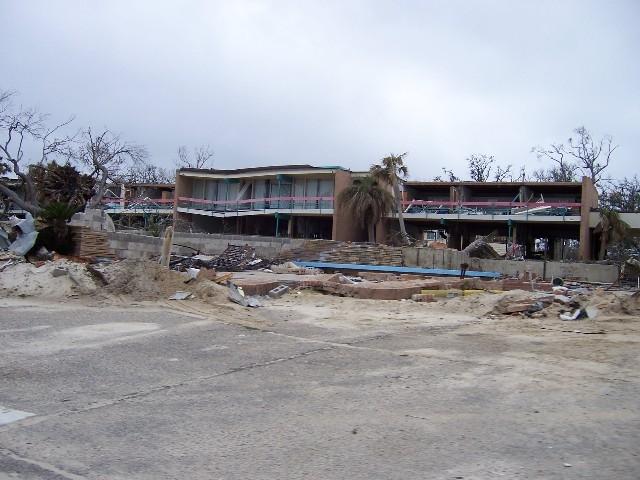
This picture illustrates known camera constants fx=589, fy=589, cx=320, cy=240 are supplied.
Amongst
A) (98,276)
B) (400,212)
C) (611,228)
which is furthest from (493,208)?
(98,276)

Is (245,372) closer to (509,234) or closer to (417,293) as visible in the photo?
(417,293)

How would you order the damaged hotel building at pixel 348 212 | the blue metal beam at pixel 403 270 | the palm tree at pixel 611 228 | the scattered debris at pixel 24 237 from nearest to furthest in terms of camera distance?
the scattered debris at pixel 24 237
the blue metal beam at pixel 403 270
the palm tree at pixel 611 228
the damaged hotel building at pixel 348 212

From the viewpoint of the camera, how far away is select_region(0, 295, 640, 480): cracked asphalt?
427 cm

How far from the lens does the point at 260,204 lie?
42.0 meters

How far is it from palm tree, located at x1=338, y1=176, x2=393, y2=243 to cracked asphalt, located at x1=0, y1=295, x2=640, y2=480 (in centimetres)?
2705

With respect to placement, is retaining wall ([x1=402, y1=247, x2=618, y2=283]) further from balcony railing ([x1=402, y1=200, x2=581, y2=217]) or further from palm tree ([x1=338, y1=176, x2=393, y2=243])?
balcony railing ([x1=402, y1=200, x2=581, y2=217])

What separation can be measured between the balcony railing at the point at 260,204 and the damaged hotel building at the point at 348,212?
68 millimetres

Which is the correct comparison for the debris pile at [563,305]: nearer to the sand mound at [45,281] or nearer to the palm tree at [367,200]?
the sand mound at [45,281]

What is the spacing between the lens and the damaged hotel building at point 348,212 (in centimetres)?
3709

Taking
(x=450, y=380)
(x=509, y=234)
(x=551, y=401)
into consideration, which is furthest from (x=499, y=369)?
(x=509, y=234)

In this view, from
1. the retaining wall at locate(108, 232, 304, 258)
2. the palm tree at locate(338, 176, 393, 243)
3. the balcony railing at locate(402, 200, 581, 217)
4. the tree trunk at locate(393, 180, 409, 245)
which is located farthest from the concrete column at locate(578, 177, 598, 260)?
the retaining wall at locate(108, 232, 304, 258)

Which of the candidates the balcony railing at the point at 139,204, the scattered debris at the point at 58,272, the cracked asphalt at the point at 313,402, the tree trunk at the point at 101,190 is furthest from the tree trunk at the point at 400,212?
the cracked asphalt at the point at 313,402

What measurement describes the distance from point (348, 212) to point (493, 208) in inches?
373

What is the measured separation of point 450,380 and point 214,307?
6426 millimetres
